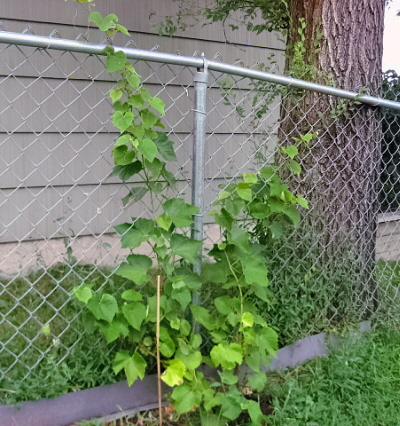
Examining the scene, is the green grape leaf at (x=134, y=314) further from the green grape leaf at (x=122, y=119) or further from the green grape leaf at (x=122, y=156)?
the green grape leaf at (x=122, y=119)

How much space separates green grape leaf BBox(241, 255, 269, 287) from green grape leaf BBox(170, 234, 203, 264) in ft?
0.71

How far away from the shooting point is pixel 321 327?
8.34ft

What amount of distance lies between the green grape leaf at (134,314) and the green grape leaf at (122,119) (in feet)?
2.19

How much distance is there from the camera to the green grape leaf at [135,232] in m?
1.79

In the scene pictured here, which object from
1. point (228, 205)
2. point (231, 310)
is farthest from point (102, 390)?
point (228, 205)

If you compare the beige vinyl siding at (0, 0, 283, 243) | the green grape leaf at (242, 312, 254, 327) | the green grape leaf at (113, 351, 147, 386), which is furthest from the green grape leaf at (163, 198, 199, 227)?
the beige vinyl siding at (0, 0, 283, 243)

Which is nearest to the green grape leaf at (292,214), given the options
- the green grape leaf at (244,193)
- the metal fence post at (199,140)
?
the green grape leaf at (244,193)

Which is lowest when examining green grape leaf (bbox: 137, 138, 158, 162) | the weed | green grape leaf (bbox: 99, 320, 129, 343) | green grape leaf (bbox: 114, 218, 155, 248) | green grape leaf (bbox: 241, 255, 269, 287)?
the weed

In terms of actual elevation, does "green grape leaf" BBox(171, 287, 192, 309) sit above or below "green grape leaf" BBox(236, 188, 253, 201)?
below

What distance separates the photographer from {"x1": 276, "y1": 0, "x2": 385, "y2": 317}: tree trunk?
258 centimetres

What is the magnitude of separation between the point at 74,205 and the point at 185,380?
2367 mm

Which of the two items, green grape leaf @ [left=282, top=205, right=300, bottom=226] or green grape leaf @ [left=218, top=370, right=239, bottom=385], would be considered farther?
green grape leaf @ [left=282, top=205, right=300, bottom=226]

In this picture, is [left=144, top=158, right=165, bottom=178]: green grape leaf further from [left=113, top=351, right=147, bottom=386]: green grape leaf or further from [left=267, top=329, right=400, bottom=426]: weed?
[left=267, top=329, right=400, bottom=426]: weed

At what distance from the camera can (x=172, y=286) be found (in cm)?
182
